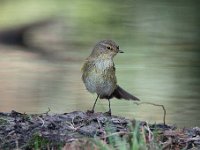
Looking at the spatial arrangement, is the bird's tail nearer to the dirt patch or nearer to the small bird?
the small bird

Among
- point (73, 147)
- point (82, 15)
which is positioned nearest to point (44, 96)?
point (73, 147)

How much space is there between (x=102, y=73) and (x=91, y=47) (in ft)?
27.8

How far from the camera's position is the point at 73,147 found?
4.83 meters

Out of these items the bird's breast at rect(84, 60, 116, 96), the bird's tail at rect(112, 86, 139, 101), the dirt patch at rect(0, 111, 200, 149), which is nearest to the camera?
the dirt patch at rect(0, 111, 200, 149)

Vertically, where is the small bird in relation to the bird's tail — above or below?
above

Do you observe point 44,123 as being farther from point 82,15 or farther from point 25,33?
point 82,15

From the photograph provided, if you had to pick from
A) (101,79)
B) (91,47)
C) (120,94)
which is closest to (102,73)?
(101,79)

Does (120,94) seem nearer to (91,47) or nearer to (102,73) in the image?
(102,73)

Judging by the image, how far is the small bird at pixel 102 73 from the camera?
674 cm

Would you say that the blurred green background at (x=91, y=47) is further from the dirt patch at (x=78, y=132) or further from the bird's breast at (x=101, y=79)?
the dirt patch at (x=78, y=132)

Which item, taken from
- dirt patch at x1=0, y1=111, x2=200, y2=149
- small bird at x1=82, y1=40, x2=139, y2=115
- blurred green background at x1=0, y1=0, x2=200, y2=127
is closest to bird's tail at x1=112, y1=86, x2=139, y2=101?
small bird at x1=82, y1=40, x2=139, y2=115

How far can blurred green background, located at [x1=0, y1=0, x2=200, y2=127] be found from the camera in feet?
33.7

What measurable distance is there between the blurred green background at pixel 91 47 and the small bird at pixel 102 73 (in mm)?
2143

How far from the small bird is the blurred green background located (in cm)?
214
